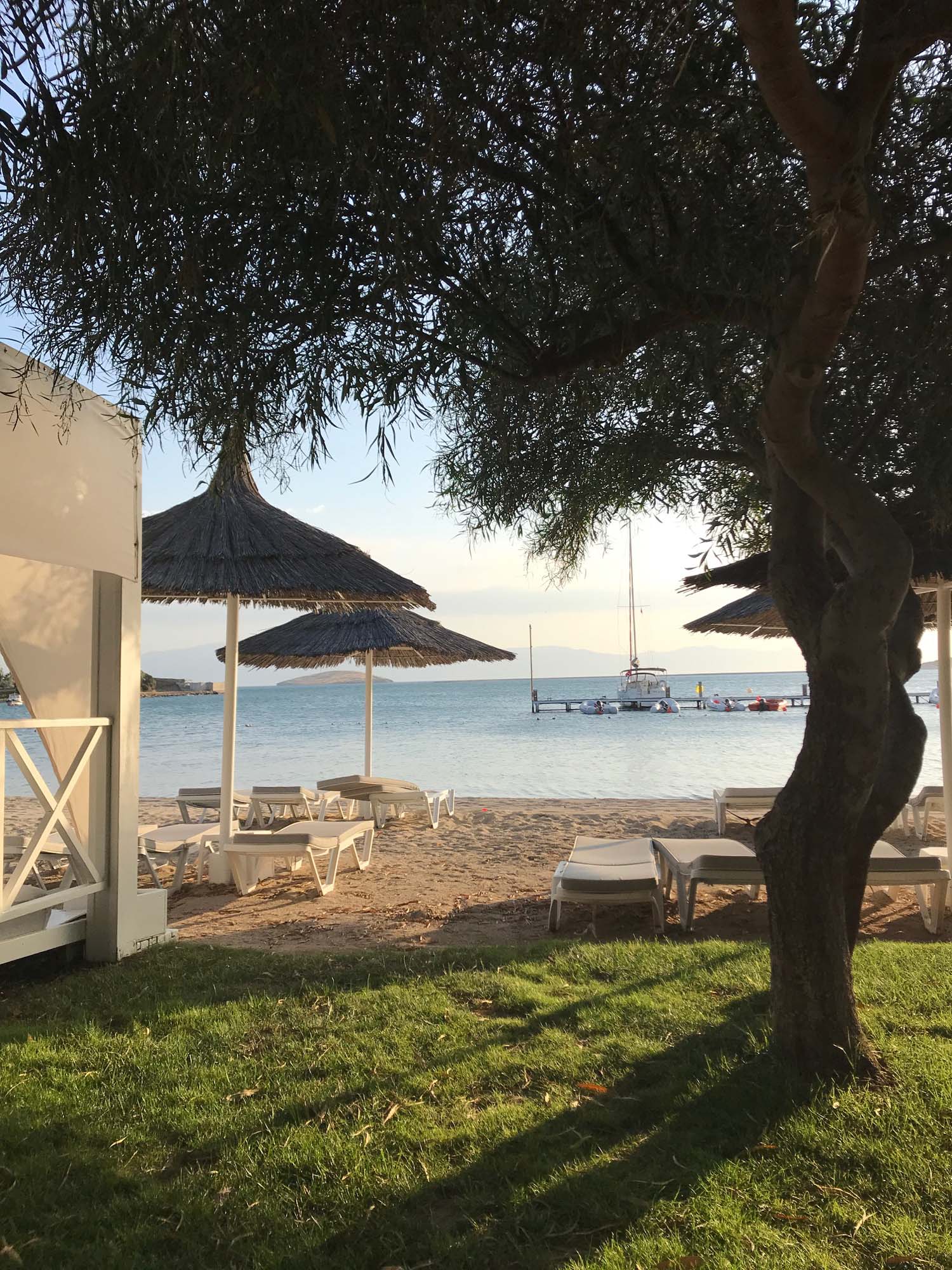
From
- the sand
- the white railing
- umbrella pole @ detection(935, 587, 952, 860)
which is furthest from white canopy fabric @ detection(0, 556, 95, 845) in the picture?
umbrella pole @ detection(935, 587, 952, 860)

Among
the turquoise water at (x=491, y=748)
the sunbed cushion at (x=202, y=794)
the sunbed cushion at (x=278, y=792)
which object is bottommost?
the turquoise water at (x=491, y=748)

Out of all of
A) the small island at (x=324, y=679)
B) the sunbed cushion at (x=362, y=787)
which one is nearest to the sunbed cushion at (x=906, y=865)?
the sunbed cushion at (x=362, y=787)

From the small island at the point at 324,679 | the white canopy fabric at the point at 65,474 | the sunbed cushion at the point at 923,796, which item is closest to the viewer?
the white canopy fabric at the point at 65,474

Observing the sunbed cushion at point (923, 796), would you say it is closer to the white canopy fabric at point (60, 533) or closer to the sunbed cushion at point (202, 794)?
the sunbed cushion at point (202, 794)

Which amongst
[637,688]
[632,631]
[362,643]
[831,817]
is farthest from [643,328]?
[637,688]

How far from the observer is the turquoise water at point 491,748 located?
23.3m

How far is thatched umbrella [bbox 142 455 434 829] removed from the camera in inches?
360

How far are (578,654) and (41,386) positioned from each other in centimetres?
16071

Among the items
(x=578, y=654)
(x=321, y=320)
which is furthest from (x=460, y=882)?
(x=578, y=654)

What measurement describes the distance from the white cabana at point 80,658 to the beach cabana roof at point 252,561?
2.90 meters

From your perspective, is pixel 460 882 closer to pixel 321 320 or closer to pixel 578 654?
pixel 321 320

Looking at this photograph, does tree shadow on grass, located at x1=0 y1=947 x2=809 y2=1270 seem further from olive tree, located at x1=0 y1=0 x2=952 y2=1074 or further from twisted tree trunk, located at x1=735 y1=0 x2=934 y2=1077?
olive tree, located at x1=0 y1=0 x2=952 y2=1074

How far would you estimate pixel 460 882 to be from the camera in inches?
357

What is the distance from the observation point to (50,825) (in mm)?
5367
